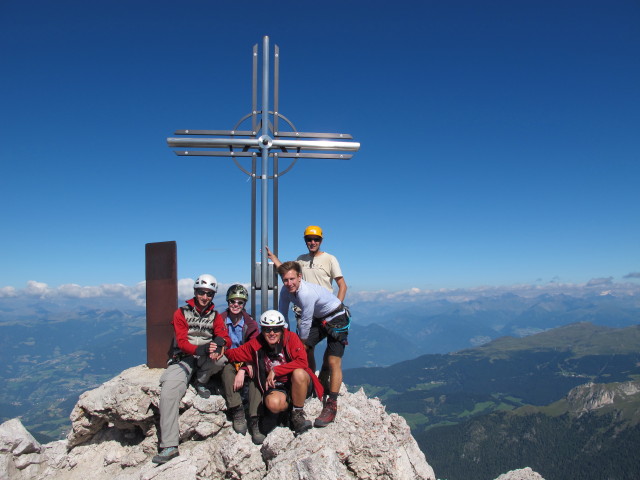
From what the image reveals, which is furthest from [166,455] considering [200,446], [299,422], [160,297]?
[160,297]

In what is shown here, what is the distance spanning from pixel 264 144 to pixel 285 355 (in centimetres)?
548

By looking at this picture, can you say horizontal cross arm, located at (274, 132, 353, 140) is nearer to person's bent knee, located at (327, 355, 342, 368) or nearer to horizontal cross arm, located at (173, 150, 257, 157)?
horizontal cross arm, located at (173, 150, 257, 157)

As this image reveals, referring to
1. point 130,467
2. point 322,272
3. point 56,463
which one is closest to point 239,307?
point 322,272

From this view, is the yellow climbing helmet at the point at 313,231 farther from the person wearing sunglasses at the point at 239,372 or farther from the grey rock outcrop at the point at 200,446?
the grey rock outcrop at the point at 200,446

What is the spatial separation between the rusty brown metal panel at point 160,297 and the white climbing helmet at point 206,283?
148cm

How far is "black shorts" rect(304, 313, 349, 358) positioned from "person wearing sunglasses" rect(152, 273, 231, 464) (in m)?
1.75

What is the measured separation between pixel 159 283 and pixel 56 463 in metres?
4.55

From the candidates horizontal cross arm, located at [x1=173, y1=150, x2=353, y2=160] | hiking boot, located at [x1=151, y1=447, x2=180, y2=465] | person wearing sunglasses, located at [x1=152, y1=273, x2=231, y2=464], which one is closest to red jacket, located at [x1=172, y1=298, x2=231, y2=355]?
person wearing sunglasses, located at [x1=152, y1=273, x2=231, y2=464]

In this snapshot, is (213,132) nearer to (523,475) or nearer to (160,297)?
(160,297)

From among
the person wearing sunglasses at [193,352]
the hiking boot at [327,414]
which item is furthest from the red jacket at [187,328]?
the hiking boot at [327,414]

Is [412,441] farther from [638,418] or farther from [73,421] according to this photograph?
[638,418]

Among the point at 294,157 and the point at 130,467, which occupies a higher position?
the point at 294,157

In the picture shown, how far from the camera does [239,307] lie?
8.21 m

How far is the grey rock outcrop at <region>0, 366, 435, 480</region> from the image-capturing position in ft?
21.3
